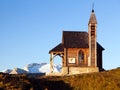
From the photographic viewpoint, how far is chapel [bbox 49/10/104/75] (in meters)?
69.8

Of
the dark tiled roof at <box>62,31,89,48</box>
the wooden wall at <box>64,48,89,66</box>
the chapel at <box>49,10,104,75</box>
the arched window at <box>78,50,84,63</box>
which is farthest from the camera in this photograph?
the dark tiled roof at <box>62,31,89,48</box>

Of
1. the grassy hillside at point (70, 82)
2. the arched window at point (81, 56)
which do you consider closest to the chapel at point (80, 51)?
the arched window at point (81, 56)

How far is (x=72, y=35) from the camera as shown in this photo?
2894 inches

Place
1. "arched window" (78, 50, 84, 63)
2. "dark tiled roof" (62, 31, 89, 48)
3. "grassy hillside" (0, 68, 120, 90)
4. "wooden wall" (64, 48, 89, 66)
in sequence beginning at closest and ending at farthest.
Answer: "grassy hillside" (0, 68, 120, 90)
"wooden wall" (64, 48, 89, 66)
"arched window" (78, 50, 84, 63)
"dark tiled roof" (62, 31, 89, 48)

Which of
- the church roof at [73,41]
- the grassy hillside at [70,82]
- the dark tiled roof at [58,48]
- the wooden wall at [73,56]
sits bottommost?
the grassy hillside at [70,82]

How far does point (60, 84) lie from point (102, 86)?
328cm

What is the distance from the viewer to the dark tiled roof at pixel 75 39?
71.4m

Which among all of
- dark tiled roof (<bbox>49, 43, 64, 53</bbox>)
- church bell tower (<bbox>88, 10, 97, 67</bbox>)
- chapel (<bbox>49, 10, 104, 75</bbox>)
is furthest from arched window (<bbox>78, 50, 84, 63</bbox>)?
dark tiled roof (<bbox>49, 43, 64, 53</bbox>)

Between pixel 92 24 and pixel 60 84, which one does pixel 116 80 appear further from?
pixel 92 24

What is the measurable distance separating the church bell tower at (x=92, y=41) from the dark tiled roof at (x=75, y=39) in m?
1.17

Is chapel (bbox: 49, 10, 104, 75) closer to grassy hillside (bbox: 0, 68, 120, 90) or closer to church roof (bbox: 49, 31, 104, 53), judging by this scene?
church roof (bbox: 49, 31, 104, 53)

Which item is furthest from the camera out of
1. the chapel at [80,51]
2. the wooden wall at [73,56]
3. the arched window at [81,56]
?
the arched window at [81,56]

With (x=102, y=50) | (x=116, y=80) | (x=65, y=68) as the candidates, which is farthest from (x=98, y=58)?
(x=116, y=80)

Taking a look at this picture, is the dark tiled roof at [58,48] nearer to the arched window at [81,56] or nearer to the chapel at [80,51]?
the chapel at [80,51]
